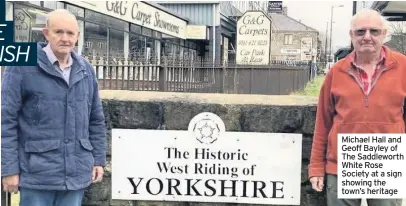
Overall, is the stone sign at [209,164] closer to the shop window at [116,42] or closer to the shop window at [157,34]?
the shop window at [116,42]

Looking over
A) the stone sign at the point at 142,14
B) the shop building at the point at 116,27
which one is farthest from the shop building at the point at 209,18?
the stone sign at the point at 142,14

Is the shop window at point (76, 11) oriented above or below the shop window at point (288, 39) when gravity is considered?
below

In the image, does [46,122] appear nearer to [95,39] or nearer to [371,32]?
[371,32]

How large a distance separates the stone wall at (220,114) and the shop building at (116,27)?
5403 mm

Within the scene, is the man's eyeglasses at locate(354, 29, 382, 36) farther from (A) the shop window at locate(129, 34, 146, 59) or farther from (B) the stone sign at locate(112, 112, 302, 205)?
(A) the shop window at locate(129, 34, 146, 59)

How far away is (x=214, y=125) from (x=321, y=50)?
91.0 m

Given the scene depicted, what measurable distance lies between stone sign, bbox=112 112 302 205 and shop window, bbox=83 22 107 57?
34.6 feet

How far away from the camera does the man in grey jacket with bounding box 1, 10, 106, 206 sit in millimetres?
2711

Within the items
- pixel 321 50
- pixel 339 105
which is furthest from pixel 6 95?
pixel 321 50

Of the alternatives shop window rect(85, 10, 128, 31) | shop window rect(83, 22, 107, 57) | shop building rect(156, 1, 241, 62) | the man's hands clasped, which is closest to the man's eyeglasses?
the man's hands clasped

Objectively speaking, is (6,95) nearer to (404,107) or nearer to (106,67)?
(404,107)

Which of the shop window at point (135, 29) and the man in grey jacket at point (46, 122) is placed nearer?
the man in grey jacket at point (46, 122)

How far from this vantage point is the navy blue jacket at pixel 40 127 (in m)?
2.71

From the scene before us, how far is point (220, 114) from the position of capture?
11.8 feet
